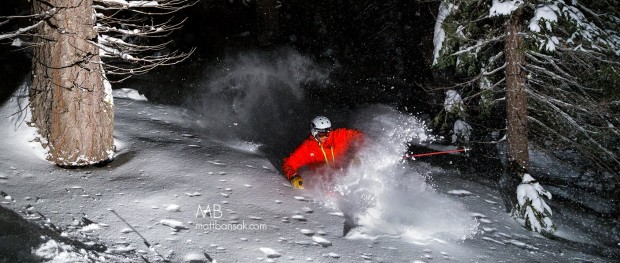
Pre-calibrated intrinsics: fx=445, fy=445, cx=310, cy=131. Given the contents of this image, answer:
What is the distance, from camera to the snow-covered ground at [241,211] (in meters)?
5.21

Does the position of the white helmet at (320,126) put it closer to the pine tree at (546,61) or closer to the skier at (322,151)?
the skier at (322,151)

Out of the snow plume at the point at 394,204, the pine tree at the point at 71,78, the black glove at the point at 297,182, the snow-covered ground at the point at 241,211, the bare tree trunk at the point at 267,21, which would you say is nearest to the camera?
the snow-covered ground at the point at 241,211

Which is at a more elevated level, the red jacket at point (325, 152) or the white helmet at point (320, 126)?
the white helmet at point (320, 126)

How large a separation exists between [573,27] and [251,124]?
8500mm

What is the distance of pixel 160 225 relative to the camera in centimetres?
547

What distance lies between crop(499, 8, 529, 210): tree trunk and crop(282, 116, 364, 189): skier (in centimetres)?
292

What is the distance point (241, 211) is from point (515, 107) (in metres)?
5.39

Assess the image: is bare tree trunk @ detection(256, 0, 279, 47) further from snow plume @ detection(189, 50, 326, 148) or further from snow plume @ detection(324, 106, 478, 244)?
snow plume @ detection(324, 106, 478, 244)

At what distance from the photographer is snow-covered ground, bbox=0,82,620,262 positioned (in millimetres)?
5207

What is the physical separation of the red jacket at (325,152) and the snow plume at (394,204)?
0.28 meters

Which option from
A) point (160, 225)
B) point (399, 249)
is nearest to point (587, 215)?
point (399, 249)

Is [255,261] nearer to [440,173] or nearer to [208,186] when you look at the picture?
[208,186]

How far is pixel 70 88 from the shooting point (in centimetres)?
634

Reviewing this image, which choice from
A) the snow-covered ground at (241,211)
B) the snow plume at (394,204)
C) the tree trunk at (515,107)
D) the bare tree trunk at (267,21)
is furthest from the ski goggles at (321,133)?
the bare tree trunk at (267,21)
